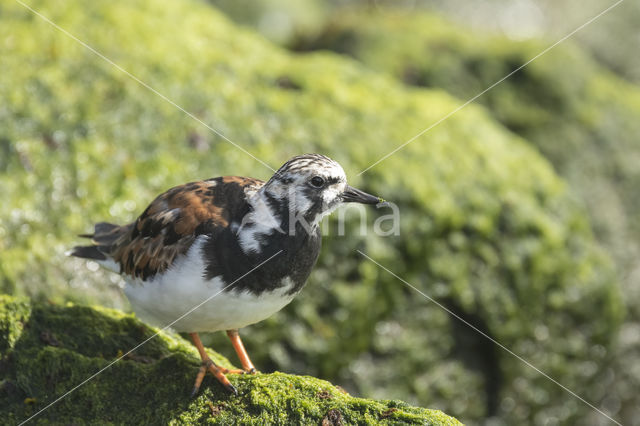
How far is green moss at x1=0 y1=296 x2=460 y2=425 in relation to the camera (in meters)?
3.94

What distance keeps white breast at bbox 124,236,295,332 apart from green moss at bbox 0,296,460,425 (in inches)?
12.4

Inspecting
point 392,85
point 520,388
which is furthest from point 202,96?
point 520,388

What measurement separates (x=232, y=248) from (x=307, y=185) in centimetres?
64

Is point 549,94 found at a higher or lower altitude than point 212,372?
lower

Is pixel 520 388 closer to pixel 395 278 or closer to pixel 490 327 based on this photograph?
pixel 490 327

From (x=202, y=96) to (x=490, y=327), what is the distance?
405cm

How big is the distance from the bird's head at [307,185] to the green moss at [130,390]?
1088mm

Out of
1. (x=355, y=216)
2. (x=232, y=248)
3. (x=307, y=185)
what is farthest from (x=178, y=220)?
(x=355, y=216)

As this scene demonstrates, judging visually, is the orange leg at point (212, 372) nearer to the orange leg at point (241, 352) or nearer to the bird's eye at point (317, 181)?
the orange leg at point (241, 352)

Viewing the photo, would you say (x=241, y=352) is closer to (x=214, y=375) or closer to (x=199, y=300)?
(x=214, y=375)

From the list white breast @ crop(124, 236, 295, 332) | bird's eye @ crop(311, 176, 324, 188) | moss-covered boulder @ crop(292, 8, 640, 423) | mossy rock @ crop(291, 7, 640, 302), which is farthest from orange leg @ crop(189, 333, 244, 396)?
mossy rock @ crop(291, 7, 640, 302)

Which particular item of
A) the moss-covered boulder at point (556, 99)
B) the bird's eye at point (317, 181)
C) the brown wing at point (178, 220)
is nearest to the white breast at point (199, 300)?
the brown wing at point (178, 220)

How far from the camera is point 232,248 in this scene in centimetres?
431

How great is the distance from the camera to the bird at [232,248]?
13.9 ft
